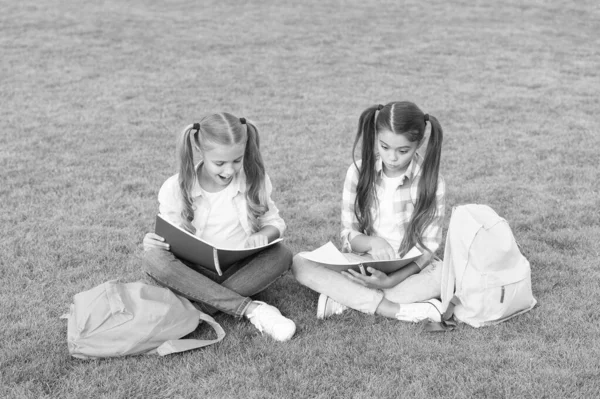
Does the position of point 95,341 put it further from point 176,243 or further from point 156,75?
point 156,75

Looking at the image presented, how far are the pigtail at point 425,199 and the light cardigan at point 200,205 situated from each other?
73cm

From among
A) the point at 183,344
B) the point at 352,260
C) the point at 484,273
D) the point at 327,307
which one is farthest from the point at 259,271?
the point at 484,273

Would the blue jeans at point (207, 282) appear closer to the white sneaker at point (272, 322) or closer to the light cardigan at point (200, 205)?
the white sneaker at point (272, 322)

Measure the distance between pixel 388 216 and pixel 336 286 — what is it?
50cm

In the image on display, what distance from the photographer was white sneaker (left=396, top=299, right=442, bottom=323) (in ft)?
11.9

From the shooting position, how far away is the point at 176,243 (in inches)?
140

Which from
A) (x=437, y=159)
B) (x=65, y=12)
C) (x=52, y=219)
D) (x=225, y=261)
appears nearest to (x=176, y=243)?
(x=225, y=261)

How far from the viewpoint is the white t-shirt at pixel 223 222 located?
384 centimetres

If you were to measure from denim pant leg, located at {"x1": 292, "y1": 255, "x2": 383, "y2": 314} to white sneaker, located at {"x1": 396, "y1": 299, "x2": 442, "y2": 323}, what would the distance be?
0.14 metres

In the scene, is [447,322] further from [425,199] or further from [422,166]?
[422,166]

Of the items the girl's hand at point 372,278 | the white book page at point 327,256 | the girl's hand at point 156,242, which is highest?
the girl's hand at point 156,242

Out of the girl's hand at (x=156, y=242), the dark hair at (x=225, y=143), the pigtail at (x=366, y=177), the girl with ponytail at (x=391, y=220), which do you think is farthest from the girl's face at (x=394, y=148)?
the girl's hand at (x=156, y=242)

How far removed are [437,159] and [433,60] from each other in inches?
299

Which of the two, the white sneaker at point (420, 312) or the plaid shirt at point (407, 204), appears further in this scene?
the plaid shirt at point (407, 204)
